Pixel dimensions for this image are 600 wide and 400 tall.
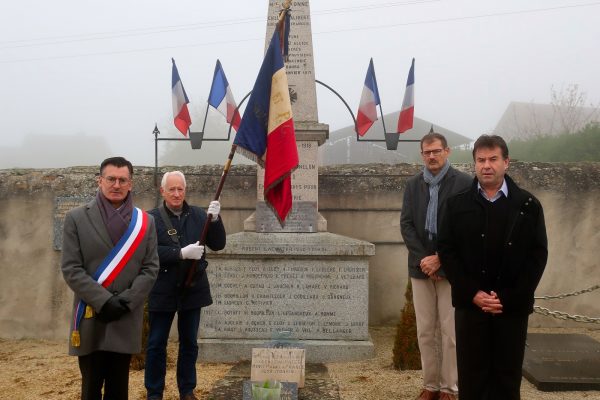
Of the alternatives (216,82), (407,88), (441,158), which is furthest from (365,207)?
(441,158)

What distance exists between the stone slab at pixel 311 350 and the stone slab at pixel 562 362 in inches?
61.5

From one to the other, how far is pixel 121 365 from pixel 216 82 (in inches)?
216

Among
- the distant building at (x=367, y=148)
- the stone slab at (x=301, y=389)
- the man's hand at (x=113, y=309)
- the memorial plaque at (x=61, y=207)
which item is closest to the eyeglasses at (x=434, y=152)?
the stone slab at (x=301, y=389)

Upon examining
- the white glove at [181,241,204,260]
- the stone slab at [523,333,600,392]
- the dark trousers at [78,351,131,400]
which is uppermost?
the white glove at [181,241,204,260]

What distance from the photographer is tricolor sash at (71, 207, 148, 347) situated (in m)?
2.90

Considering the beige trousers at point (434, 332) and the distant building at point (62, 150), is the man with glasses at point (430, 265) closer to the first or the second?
the beige trousers at point (434, 332)

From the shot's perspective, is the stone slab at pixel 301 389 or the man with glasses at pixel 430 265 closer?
the stone slab at pixel 301 389

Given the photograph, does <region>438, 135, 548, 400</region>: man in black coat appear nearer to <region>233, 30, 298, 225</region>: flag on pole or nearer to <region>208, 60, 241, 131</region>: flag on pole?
<region>233, 30, 298, 225</region>: flag on pole

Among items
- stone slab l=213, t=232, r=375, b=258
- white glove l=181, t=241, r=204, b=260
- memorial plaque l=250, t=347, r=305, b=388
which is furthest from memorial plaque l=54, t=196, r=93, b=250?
memorial plaque l=250, t=347, r=305, b=388

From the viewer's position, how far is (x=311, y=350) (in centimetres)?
551

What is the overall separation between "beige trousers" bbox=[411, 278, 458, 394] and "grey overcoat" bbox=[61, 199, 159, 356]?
204cm

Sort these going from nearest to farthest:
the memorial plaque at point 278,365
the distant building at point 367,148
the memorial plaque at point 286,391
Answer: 1. the memorial plaque at point 286,391
2. the memorial plaque at point 278,365
3. the distant building at point 367,148

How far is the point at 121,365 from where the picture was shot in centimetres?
304

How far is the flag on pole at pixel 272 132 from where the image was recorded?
13.2ft
